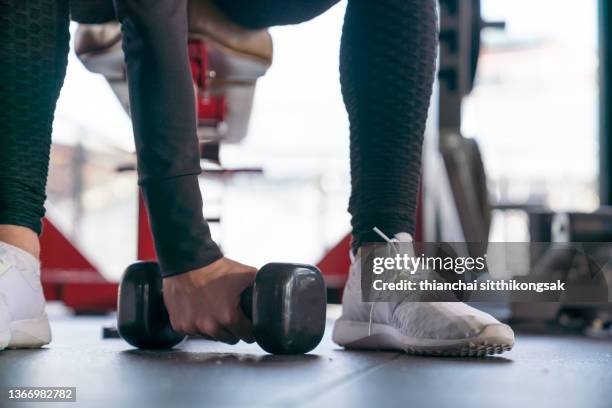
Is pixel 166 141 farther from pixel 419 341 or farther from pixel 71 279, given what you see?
pixel 71 279

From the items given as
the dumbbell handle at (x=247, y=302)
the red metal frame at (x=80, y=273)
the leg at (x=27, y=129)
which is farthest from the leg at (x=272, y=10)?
the red metal frame at (x=80, y=273)

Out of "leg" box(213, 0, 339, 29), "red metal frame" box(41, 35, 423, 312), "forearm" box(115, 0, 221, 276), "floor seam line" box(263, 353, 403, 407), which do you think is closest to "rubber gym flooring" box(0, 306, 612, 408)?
"floor seam line" box(263, 353, 403, 407)

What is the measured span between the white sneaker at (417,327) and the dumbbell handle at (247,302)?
20 centimetres

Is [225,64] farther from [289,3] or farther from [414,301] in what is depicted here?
[414,301]

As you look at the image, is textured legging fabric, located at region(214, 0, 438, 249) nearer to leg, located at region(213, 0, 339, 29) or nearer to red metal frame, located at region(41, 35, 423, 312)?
leg, located at region(213, 0, 339, 29)

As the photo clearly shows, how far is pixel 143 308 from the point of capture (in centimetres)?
Result: 92

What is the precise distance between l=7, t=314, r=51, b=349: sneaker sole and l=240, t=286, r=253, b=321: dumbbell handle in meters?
0.32

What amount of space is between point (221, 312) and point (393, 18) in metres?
0.49

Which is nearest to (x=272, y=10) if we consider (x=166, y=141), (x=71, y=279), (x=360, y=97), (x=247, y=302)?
(x=360, y=97)

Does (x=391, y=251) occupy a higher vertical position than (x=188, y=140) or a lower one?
lower

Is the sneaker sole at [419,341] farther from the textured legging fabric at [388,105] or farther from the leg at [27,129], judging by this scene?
the leg at [27,129]

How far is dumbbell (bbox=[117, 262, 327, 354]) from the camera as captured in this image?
0.83 meters

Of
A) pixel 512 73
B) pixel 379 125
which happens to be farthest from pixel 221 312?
pixel 512 73

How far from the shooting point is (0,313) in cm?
88
